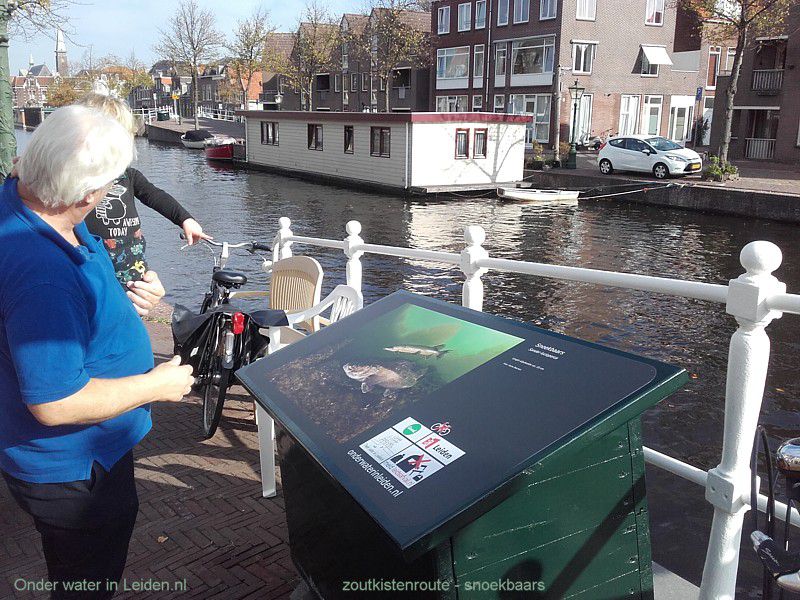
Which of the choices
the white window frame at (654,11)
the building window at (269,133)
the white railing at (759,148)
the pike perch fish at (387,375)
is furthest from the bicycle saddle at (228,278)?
the white window frame at (654,11)

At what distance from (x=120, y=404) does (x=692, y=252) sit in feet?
49.9

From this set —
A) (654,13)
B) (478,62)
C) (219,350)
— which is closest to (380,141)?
(478,62)

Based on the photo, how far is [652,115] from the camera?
38.9 m

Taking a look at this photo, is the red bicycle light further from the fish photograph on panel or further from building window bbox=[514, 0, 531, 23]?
building window bbox=[514, 0, 531, 23]

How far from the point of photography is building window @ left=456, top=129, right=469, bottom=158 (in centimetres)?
2495

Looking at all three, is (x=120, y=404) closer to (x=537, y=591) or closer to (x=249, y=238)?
(x=537, y=591)

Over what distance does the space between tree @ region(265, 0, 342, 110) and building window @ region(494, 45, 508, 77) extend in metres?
13.6

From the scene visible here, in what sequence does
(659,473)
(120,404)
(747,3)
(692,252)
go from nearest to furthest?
(120,404) < (659,473) < (692,252) < (747,3)

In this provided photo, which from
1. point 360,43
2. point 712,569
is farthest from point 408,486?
point 360,43

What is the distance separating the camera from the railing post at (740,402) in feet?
6.22

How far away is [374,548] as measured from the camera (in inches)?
70.8

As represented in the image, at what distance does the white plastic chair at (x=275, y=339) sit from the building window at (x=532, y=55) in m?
35.3

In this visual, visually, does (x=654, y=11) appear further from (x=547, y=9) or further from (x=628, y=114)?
(x=547, y=9)

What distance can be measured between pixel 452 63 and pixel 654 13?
11299 mm
